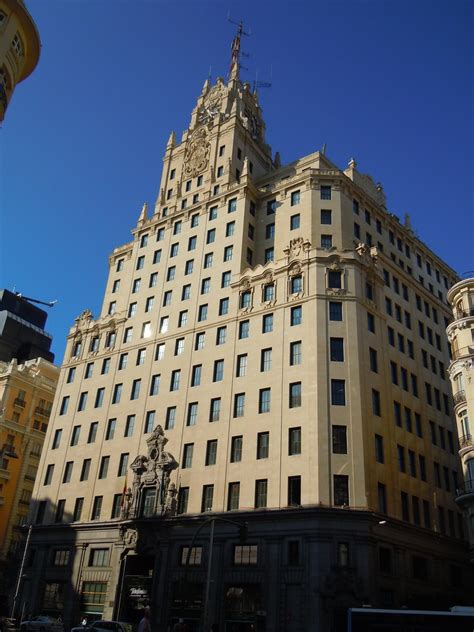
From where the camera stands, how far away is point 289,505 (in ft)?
143

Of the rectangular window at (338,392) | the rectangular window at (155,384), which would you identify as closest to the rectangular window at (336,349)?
the rectangular window at (338,392)

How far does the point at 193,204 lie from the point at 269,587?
42.8 meters

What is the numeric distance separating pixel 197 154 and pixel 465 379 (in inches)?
1710

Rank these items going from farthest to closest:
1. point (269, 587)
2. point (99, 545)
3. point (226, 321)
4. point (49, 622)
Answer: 1. point (226, 321)
2. point (99, 545)
3. point (49, 622)
4. point (269, 587)

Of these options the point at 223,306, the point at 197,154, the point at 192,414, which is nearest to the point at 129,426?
the point at 192,414

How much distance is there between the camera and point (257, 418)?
4884 cm

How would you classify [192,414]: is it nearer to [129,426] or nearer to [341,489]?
[129,426]

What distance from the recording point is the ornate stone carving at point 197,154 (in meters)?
72.2

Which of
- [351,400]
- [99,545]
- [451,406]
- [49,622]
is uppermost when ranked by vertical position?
[451,406]

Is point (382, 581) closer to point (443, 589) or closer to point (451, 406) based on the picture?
point (443, 589)

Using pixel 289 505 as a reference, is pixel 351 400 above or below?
above

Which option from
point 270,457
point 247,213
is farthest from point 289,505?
point 247,213

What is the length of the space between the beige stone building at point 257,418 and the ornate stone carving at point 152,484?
0.61 feet

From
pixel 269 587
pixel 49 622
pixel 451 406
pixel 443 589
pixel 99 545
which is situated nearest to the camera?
pixel 269 587
